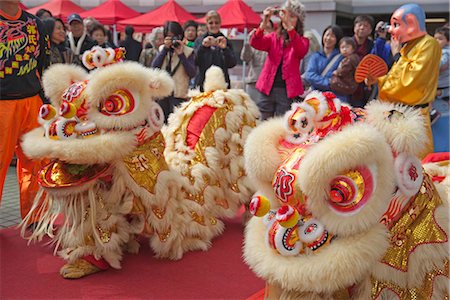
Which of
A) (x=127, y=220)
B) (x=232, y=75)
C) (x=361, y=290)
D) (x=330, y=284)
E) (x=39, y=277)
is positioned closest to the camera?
(x=330, y=284)

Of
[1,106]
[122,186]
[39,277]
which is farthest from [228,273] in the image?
[1,106]

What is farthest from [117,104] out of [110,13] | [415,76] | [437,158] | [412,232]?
[110,13]

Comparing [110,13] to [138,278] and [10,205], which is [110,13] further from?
[138,278]

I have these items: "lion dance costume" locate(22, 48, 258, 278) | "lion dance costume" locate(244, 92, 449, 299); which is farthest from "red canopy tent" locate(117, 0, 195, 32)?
"lion dance costume" locate(244, 92, 449, 299)

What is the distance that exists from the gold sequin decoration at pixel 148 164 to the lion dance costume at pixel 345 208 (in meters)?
0.96

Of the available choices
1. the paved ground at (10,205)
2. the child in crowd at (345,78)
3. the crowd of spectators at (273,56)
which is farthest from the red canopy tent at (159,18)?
the child in crowd at (345,78)

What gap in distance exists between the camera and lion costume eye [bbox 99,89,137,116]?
90.0 inches

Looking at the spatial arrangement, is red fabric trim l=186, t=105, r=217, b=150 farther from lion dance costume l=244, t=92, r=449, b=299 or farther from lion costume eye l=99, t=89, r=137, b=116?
lion dance costume l=244, t=92, r=449, b=299

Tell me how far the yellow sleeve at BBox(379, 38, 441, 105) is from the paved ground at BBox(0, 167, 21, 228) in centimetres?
258

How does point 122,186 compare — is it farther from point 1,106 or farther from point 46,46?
point 46,46

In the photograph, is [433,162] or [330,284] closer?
[330,284]

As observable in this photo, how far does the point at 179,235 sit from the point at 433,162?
132 cm

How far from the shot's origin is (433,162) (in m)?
2.24

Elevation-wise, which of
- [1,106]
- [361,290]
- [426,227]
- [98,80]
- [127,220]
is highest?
[98,80]
